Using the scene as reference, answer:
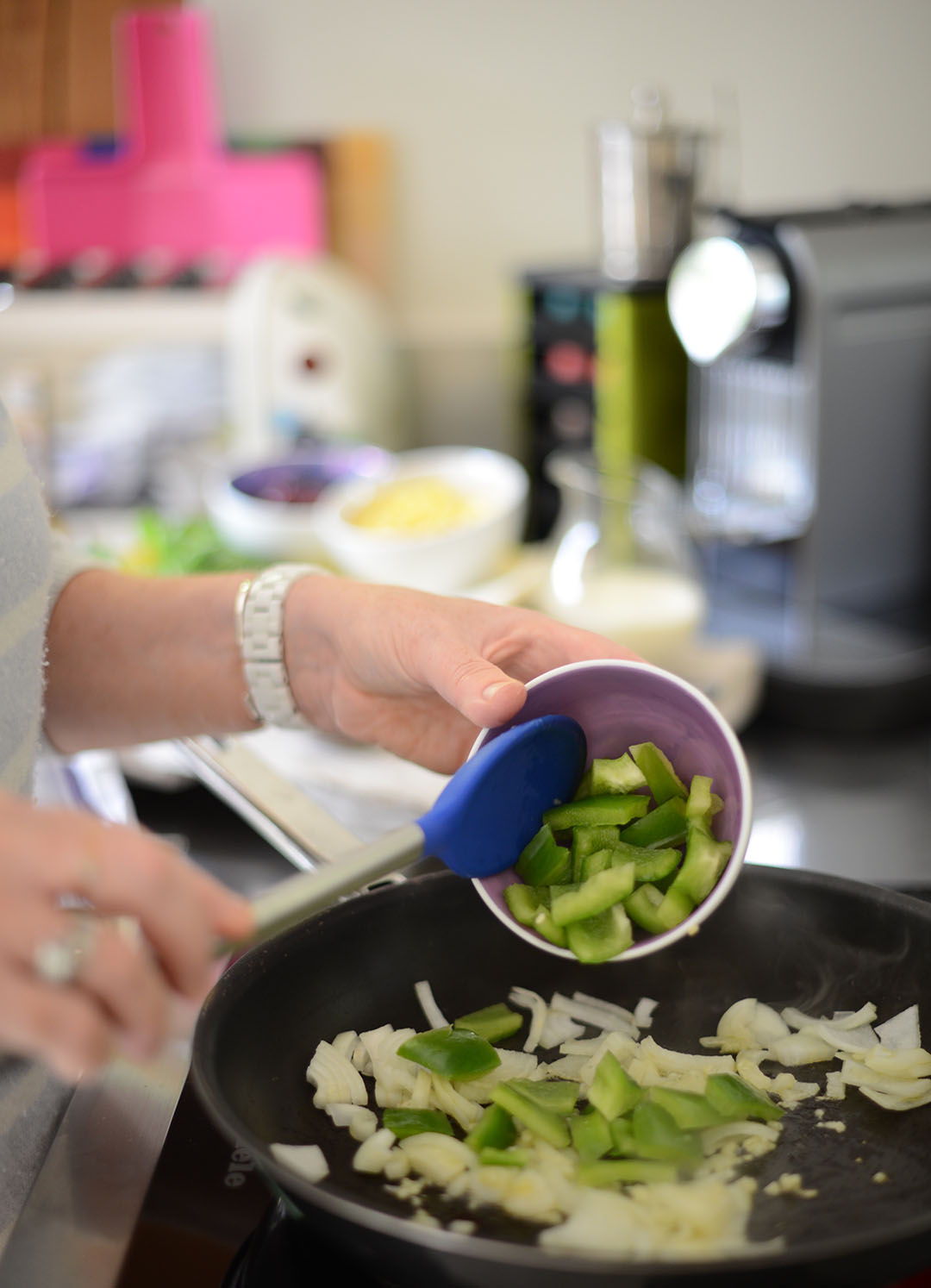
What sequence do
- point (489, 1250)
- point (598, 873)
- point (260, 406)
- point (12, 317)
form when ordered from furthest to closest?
point (12, 317) < point (260, 406) < point (598, 873) < point (489, 1250)

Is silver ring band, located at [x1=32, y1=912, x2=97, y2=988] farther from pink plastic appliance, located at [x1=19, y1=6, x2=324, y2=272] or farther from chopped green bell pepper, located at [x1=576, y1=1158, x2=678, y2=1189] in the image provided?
pink plastic appliance, located at [x1=19, y1=6, x2=324, y2=272]

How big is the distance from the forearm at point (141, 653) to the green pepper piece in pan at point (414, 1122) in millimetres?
360

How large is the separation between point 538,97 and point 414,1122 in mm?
2032

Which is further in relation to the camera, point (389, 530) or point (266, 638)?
point (389, 530)

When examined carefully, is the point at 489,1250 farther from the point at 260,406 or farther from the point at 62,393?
the point at 62,393

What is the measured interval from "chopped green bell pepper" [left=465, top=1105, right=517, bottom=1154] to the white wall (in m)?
1.51

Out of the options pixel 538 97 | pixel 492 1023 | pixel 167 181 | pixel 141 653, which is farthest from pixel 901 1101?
pixel 167 181

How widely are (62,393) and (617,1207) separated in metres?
1.99

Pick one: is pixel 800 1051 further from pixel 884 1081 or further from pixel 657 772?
pixel 657 772

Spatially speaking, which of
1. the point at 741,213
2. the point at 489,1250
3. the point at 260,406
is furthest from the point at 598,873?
the point at 260,406

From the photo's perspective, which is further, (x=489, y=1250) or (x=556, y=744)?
(x=556, y=744)

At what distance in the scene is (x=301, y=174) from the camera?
7.86 feet

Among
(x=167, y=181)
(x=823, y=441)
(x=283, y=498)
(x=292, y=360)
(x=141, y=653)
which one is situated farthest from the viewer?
(x=167, y=181)

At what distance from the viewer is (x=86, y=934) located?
1.61ft
